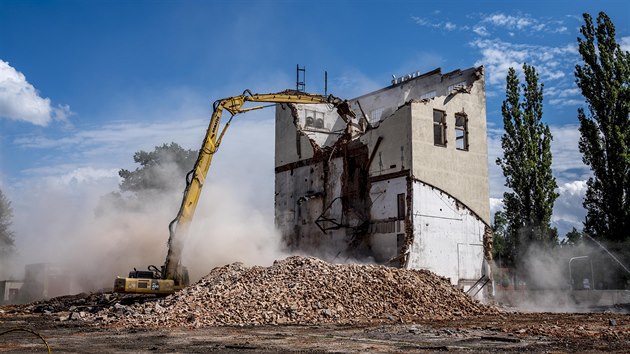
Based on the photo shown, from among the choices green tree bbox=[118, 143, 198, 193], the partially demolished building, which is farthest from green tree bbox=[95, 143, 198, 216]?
the partially demolished building

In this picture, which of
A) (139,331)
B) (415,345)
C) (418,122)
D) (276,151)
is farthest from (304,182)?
(415,345)

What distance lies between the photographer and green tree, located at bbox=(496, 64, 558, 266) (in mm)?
32312

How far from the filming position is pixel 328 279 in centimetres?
1862

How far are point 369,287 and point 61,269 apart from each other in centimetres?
1833

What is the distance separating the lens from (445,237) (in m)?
26.0

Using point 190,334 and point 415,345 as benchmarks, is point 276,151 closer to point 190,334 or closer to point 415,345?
point 190,334

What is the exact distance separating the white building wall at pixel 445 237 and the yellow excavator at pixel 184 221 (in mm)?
7983

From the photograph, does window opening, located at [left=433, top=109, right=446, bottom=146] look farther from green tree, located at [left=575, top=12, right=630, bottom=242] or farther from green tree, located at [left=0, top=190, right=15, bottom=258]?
green tree, located at [left=0, top=190, right=15, bottom=258]

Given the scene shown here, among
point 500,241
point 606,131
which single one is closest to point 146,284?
point 606,131

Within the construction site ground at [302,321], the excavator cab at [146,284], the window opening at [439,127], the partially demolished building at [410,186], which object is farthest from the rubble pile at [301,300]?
the window opening at [439,127]

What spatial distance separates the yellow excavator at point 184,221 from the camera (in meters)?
18.4

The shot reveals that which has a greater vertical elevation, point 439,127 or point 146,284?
point 439,127

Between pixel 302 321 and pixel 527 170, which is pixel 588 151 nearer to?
pixel 527 170

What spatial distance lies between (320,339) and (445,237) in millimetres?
15072
